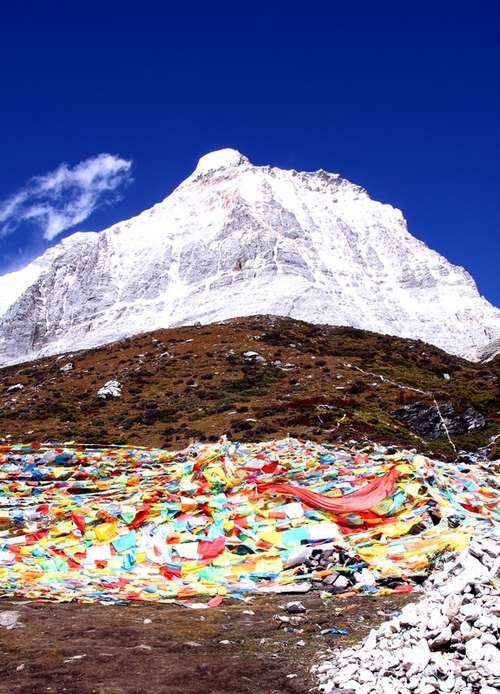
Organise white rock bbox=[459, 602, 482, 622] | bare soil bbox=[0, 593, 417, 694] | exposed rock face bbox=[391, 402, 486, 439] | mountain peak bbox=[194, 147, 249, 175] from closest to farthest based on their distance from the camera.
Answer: white rock bbox=[459, 602, 482, 622] < bare soil bbox=[0, 593, 417, 694] < exposed rock face bbox=[391, 402, 486, 439] < mountain peak bbox=[194, 147, 249, 175]

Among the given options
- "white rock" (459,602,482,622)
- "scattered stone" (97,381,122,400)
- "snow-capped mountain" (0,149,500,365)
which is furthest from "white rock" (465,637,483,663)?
"snow-capped mountain" (0,149,500,365)

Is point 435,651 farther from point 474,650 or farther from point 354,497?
point 354,497

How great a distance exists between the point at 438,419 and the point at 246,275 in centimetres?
8661

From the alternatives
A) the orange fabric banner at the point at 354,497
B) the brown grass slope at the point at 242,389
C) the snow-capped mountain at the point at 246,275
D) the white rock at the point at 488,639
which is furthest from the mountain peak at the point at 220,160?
the white rock at the point at 488,639

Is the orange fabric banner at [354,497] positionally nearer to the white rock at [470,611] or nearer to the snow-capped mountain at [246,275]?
the white rock at [470,611]

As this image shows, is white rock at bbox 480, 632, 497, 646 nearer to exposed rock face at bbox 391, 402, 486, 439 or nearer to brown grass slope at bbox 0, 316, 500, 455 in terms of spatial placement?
brown grass slope at bbox 0, 316, 500, 455

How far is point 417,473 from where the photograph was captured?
932 cm

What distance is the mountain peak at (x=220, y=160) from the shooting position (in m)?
159

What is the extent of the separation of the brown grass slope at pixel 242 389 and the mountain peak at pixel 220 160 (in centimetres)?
11898

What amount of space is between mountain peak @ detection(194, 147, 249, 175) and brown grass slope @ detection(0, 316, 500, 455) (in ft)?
390

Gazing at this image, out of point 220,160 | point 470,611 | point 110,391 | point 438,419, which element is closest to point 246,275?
point 220,160

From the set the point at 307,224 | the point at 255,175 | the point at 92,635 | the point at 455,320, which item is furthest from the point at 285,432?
the point at 255,175

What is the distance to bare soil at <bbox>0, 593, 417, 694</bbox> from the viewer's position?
13.7ft

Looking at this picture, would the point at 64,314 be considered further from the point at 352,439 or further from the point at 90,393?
the point at 352,439
